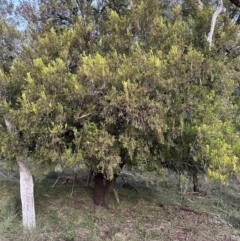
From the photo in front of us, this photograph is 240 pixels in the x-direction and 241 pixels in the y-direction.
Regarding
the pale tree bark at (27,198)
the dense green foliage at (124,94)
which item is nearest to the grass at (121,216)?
the pale tree bark at (27,198)

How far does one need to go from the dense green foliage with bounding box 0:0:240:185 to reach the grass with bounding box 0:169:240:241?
4.31ft

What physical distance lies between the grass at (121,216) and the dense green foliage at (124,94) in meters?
1.31

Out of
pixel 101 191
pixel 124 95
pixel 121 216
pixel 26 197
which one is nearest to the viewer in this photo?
pixel 124 95

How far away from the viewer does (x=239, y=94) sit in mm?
10039

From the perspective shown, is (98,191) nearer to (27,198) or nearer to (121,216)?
(121,216)

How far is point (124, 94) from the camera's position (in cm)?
591

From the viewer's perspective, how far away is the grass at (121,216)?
7.22 metres

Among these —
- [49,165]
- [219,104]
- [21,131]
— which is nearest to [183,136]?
[219,104]

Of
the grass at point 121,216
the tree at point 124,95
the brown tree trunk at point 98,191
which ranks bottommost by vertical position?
the grass at point 121,216

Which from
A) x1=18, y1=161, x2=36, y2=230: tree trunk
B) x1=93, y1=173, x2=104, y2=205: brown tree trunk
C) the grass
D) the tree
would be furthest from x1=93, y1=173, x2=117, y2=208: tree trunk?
x1=18, y1=161, x2=36, y2=230: tree trunk

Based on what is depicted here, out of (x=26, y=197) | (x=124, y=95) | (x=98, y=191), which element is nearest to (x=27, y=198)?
(x=26, y=197)

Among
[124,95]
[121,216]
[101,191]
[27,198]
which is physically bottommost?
[121,216]

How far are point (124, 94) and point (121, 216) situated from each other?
14.4 ft

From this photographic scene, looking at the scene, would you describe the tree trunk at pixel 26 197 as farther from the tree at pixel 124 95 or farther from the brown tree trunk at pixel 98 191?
the brown tree trunk at pixel 98 191
